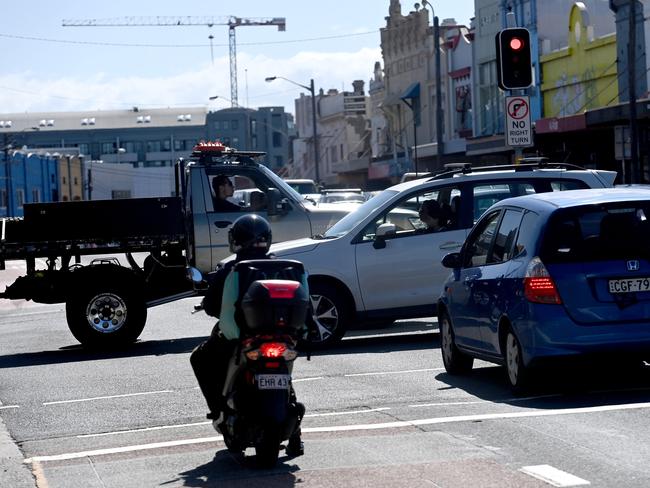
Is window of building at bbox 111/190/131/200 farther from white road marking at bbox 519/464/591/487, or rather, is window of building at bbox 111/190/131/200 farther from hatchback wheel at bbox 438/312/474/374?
white road marking at bbox 519/464/591/487

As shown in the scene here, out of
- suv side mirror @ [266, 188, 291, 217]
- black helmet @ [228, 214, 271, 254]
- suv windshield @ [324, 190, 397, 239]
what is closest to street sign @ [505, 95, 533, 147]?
suv side mirror @ [266, 188, 291, 217]

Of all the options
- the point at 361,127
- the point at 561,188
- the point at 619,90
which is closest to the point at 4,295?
the point at 561,188

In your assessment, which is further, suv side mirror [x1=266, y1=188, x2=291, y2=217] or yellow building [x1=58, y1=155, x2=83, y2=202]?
yellow building [x1=58, y1=155, x2=83, y2=202]

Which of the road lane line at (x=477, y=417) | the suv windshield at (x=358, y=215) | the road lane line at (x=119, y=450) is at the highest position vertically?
the suv windshield at (x=358, y=215)

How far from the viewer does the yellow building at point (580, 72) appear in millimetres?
44625

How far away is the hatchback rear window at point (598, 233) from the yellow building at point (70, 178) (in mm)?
94979

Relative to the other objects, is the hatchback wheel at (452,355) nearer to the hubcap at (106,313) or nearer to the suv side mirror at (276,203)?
the hubcap at (106,313)

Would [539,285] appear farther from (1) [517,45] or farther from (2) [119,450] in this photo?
(1) [517,45]

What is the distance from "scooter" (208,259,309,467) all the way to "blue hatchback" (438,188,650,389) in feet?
9.24

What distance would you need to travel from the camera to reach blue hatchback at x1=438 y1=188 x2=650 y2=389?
10516mm

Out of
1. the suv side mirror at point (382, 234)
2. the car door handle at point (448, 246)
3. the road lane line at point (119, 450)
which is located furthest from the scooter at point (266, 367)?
the car door handle at point (448, 246)

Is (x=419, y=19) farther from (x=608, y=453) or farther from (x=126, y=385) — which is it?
(x=608, y=453)

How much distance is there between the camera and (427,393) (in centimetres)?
1146

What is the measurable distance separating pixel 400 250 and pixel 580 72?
108 ft
